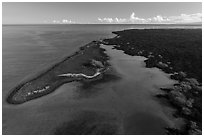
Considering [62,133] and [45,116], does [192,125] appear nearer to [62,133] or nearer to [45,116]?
[62,133]

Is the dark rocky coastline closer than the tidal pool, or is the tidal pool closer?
the tidal pool

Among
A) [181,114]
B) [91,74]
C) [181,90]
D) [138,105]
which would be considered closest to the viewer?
[181,114]

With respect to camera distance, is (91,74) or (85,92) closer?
(85,92)

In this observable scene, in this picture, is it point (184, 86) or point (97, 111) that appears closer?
point (97, 111)

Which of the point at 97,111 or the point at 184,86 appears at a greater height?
the point at 184,86

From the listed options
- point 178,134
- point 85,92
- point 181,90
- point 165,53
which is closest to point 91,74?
point 85,92

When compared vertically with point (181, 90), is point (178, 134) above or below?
below

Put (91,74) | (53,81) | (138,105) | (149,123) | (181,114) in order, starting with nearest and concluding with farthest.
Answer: (149,123), (181,114), (138,105), (53,81), (91,74)

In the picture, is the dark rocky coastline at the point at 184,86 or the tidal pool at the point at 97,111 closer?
the tidal pool at the point at 97,111
